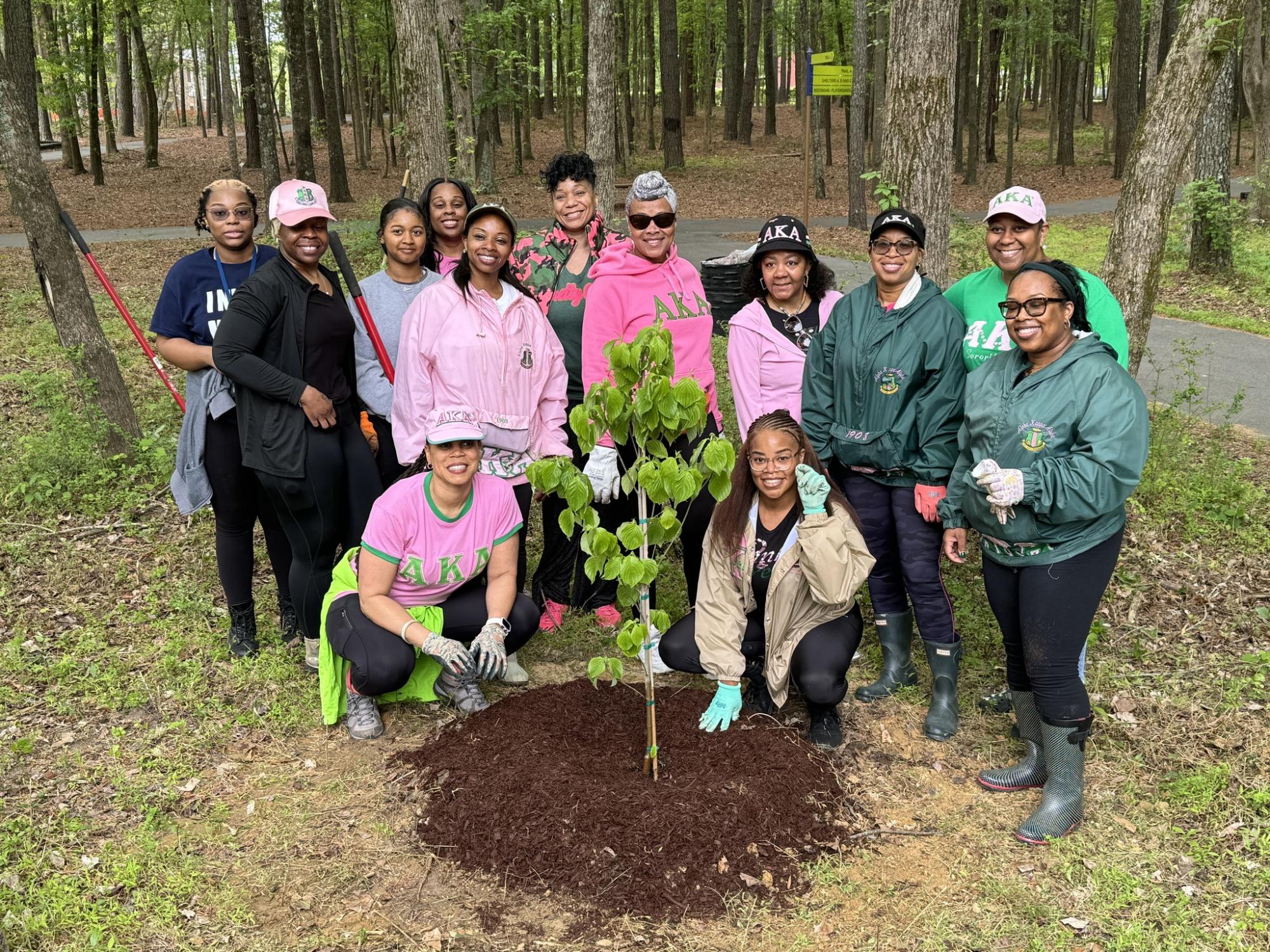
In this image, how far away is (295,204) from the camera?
13.0ft

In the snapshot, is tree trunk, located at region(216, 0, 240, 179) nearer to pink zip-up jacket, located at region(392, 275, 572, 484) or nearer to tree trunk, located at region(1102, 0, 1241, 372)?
pink zip-up jacket, located at region(392, 275, 572, 484)

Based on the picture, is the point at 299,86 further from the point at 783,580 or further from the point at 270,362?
the point at 783,580

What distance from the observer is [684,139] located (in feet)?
108

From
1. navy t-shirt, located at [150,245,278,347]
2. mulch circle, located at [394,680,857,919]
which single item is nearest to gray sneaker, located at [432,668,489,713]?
mulch circle, located at [394,680,857,919]

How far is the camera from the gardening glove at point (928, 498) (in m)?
3.91

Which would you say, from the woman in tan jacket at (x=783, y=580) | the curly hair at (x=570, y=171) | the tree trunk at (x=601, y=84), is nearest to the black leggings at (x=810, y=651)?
the woman in tan jacket at (x=783, y=580)

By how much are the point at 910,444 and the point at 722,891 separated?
189 cm

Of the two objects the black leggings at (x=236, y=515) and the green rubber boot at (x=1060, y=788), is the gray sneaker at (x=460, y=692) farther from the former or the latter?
the green rubber boot at (x=1060, y=788)

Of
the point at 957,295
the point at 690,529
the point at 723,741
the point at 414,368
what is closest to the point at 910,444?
the point at 957,295

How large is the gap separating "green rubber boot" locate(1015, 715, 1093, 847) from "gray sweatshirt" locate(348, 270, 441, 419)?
304 centimetres

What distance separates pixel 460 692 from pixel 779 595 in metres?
1.47

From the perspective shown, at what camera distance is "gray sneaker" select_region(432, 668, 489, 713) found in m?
4.24

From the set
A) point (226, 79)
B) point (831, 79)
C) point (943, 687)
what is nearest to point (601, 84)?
point (831, 79)

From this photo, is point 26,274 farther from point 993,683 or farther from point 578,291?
point 993,683
